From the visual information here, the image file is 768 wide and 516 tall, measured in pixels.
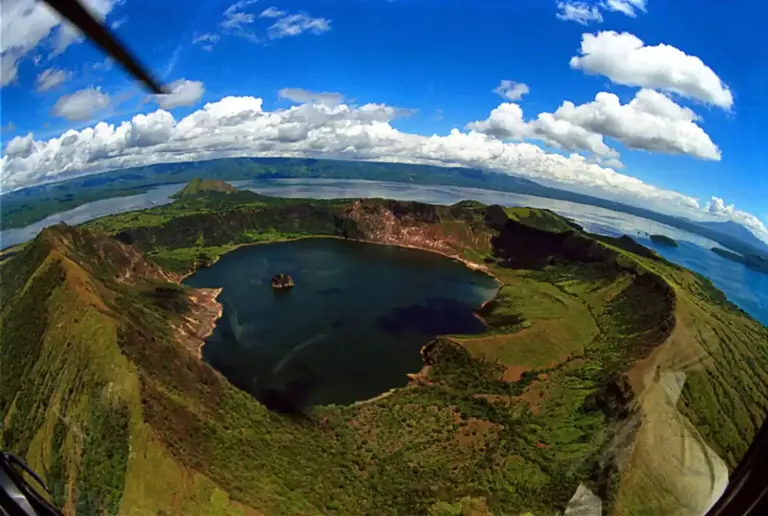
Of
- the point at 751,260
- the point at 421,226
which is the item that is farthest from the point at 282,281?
the point at 751,260

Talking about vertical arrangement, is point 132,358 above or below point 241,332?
above

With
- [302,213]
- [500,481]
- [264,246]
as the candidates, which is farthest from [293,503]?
[302,213]

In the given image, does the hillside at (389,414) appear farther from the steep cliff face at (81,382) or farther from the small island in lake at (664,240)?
the small island in lake at (664,240)

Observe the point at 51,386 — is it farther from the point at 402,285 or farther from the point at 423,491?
the point at 402,285

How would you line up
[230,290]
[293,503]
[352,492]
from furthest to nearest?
1. [230,290]
2. [352,492]
3. [293,503]

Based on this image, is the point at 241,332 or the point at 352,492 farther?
the point at 241,332

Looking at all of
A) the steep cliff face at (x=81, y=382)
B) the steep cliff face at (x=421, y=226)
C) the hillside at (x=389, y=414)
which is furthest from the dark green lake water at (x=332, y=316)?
the steep cliff face at (x=81, y=382)
